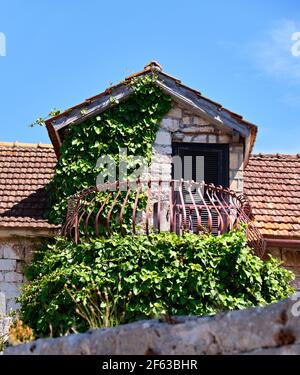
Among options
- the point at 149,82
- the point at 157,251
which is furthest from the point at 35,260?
the point at 149,82

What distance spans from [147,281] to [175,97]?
344cm

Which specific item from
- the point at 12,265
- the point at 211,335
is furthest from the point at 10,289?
the point at 211,335

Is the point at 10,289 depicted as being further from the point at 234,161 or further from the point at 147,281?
the point at 234,161

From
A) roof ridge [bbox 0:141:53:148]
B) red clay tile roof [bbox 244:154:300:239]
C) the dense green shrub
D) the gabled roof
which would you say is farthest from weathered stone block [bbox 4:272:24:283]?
red clay tile roof [bbox 244:154:300:239]

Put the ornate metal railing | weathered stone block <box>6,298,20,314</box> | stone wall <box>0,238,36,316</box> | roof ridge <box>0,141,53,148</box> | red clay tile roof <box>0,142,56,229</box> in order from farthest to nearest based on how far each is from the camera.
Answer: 1. roof ridge <box>0,141,53,148</box>
2. red clay tile roof <box>0,142,56,229</box>
3. stone wall <box>0,238,36,316</box>
4. weathered stone block <box>6,298,20,314</box>
5. the ornate metal railing

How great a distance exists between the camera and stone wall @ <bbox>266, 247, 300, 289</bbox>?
30.7ft

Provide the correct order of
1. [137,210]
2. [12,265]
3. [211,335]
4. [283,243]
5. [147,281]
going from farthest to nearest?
[12,265] → [283,243] → [137,210] → [147,281] → [211,335]

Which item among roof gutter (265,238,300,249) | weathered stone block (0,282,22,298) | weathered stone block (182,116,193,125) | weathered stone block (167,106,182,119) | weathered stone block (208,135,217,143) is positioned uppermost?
weathered stone block (167,106,182,119)

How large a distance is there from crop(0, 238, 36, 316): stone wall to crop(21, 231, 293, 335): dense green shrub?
1486 millimetres

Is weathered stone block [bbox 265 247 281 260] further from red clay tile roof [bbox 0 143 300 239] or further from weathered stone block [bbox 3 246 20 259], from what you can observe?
weathered stone block [bbox 3 246 20 259]

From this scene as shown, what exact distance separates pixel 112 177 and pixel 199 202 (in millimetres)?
1392

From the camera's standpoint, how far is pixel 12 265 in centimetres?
929

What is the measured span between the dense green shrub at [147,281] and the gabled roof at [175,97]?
2311mm

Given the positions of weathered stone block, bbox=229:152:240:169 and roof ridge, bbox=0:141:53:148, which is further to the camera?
roof ridge, bbox=0:141:53:148
